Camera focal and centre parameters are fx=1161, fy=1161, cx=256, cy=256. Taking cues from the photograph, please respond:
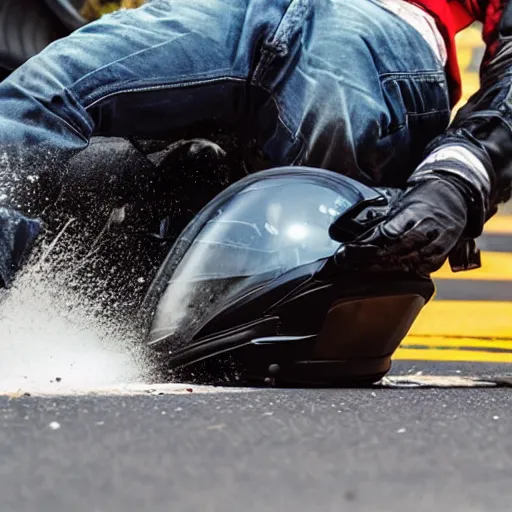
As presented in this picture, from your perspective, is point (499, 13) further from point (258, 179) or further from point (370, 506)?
point (370, 506)

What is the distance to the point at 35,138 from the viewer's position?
2053 mm

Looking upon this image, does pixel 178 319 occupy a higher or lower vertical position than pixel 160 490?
lower

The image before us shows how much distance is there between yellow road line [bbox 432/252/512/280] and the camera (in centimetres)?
438

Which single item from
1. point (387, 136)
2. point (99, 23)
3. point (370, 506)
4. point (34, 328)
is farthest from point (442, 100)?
point (370, 506)

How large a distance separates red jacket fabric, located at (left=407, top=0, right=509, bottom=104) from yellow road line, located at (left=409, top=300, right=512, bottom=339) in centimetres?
149

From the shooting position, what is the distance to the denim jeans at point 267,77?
2152 mm

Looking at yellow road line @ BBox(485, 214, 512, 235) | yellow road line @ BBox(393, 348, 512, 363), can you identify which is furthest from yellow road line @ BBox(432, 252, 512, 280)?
yellow road line @ BBox(393, 348, 512, 363)

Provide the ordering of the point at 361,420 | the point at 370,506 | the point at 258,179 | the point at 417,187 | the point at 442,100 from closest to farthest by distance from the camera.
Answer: the point at 370,506 → the point at 361,420 → the point at 417,187 → the point at 258,179 → the point at 442,100

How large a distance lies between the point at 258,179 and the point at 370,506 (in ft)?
3.98

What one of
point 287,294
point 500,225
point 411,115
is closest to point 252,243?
point 287,294

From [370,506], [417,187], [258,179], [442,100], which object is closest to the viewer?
[370,506]

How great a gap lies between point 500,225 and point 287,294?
2.85 m

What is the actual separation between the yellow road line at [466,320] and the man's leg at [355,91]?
1655 mm

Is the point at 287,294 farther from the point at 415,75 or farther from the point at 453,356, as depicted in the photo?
the point at 453,356
